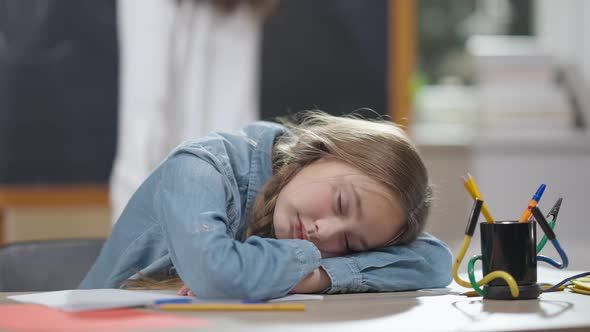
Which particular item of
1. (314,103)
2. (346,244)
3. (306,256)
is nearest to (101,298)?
(306,256)

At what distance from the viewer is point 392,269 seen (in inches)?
47.4

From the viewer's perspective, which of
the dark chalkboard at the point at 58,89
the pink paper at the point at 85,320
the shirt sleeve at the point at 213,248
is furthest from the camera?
the dark chalkboard at the point at 58,89

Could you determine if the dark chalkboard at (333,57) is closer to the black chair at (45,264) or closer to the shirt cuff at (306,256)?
the black chair at (45,264)

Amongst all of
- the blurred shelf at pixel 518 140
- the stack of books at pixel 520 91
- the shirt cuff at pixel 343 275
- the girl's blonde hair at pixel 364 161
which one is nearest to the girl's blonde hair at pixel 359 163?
the girl's blonde hair at pixel 364 161

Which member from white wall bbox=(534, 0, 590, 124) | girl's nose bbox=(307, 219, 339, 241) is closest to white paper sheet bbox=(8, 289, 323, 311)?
girl's nose bbox=(307, 219, 339, 241)

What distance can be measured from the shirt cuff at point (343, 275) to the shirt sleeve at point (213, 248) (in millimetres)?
Answer: 43

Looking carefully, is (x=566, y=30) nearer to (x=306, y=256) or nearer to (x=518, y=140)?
(x=518, y=140)

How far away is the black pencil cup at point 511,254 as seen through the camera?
1.04m

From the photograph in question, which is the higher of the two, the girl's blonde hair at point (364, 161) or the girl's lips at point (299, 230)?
the girl's blonde hair at point (364, 161)

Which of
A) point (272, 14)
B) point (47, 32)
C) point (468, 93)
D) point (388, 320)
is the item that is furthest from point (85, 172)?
point (388, 320)

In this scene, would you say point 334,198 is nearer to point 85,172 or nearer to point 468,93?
point 85,172

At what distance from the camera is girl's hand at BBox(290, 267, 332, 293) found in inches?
43.8

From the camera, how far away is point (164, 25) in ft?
8.34

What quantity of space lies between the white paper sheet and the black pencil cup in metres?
0.22
